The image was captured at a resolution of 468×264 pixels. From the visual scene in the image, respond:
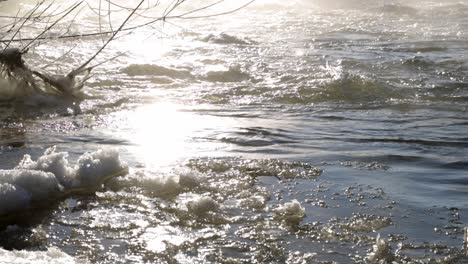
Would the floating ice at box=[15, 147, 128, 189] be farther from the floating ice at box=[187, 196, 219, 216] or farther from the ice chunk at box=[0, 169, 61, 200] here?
the floating ice at box=[187, 196, 219, 216]

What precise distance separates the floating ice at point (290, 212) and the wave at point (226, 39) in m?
7.54

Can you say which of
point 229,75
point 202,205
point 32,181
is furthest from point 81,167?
point 229,75

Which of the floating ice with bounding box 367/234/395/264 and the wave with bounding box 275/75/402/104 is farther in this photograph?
the wave with bounding box 275/75/402/104

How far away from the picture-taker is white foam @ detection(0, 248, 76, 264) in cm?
253

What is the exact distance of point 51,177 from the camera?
11.5 ft

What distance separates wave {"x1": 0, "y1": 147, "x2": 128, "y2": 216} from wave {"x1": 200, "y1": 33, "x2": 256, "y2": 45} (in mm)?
6979

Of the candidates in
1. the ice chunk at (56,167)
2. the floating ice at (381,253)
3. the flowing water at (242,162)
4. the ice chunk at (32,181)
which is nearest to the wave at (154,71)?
the flowing water at (242,162)

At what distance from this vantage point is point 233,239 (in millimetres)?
2926

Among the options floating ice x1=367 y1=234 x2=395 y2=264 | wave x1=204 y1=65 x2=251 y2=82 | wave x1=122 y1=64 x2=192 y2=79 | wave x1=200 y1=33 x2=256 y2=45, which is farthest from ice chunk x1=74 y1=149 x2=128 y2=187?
wave x1=200 y1=33 x2=256 y2=45

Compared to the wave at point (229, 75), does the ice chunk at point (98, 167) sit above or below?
below

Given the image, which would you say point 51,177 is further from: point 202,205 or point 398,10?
point 398,10

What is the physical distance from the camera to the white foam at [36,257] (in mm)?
2529

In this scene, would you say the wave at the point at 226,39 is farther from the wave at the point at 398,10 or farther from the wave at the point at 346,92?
the wave at the point at 398,10

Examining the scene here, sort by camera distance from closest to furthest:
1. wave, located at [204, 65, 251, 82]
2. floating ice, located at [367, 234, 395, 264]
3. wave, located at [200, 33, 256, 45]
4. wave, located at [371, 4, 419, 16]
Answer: floating ice, located at [367, 234, 395, 264] → wave, located at [204, 65, 251, 82] → wave, located at [200, 33, 256, 45] → wave, located at [371, 4, 419, 16]
